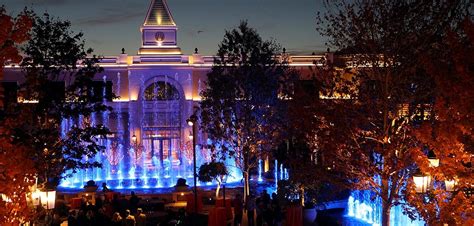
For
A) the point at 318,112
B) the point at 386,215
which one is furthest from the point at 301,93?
the point at 386,215

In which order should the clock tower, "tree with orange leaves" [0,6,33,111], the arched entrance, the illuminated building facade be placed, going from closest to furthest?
"tree with orange leaves" [0,6,33,111], the illuminated building facade, the arched entrance, the clock tower

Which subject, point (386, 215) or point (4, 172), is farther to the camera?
point (386, 215)

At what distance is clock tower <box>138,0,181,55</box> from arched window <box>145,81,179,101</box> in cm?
241

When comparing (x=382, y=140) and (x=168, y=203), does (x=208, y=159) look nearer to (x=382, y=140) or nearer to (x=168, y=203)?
(x=168, y=203)

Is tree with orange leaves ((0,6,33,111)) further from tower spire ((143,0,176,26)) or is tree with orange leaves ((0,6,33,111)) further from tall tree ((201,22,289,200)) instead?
tower spire ((143,0,176,26))

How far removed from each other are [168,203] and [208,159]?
1677cm

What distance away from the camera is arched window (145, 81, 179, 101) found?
47.4 m

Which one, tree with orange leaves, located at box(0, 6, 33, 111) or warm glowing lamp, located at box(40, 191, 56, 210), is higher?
tree with orange leaves, located at box(0, 6, 33, 111)

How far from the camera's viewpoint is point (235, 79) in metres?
27.1

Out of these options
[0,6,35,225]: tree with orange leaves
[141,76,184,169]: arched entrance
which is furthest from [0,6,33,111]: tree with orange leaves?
[141,76,184,169]: arched entrance

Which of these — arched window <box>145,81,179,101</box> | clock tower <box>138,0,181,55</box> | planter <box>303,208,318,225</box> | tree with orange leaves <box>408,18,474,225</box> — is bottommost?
planter <box>303,208,318,225</box>

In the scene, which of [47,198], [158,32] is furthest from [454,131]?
[158,32]

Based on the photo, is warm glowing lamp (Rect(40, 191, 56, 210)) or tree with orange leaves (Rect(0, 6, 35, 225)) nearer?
tree with orange leaves (Rect(0, 6, 35, 225))

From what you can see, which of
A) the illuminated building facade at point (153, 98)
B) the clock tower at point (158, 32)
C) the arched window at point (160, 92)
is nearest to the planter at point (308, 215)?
the illuminated building facade at point (153, 98)
